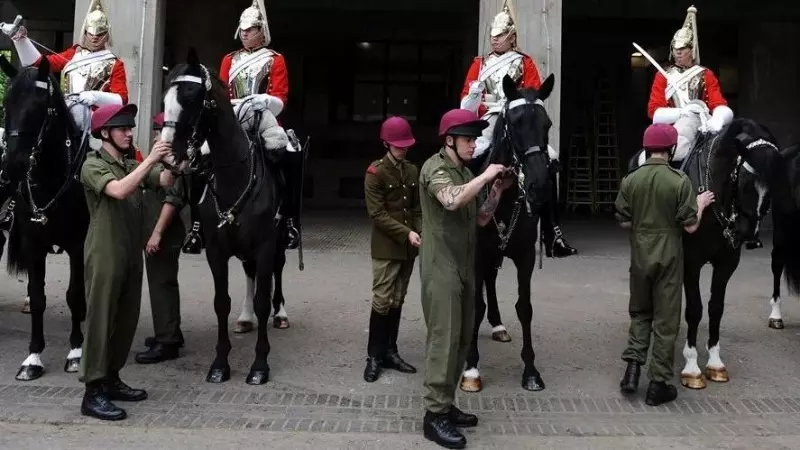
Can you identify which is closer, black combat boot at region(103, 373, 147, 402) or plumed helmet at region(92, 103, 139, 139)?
plumed helmet at region(92, 103, 139, 139)

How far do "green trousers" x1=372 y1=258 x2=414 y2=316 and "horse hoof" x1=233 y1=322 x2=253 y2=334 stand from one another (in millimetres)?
1913

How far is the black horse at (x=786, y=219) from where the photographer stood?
255 inches

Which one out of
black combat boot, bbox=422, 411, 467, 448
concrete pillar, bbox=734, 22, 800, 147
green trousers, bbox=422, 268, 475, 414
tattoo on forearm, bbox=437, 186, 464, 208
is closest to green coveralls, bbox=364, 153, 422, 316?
green trousers, bbox=422, 268, 475, 414

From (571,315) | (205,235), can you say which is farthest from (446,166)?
(571,315)

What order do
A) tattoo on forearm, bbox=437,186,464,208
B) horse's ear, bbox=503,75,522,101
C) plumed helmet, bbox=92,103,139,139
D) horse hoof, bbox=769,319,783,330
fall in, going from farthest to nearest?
horse hoof, bbox=769,319,783,330, horse's ear, bbox=503,75,522,101, plumed helmet, bbox=92,103,139,139, tattoo on forearm, bbox=437,186,464,208

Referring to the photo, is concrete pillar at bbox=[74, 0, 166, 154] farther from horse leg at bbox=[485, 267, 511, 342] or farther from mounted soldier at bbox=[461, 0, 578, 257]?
horse leg at bbox=[485, 267, 511, 342]

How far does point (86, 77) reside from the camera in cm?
695

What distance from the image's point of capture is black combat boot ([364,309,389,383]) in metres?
6.34

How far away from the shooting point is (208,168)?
6219 mm

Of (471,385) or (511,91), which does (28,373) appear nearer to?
(471,385)

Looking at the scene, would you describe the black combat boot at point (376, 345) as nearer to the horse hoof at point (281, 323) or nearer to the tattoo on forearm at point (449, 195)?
the horse hoof at point (281, 323)

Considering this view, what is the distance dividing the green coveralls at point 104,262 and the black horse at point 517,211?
2.63 meters

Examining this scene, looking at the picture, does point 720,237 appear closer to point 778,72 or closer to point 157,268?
point 157,268

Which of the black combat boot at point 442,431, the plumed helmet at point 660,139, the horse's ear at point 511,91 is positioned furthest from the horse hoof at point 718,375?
the horse's ear at point 511,91
